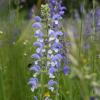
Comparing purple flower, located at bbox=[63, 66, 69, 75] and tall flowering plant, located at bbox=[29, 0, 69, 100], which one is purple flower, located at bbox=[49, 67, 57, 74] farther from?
purple flower, located at bbox=[63, 66, 69, 75]

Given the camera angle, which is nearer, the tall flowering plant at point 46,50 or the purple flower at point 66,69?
the tall flowering plant at point 46,50

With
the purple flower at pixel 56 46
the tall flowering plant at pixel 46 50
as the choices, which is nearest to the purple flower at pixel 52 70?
the tall flowering plant at pixel 46 50

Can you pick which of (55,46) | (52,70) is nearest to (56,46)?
(55,46)

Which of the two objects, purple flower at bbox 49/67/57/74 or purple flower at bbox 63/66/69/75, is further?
purple flower at bbox 63/66/69/75

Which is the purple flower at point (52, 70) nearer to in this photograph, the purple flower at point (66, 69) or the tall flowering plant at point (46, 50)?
the tall flowering plant at point (46, 50)

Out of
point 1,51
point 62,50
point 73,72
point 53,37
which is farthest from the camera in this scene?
point 1,51

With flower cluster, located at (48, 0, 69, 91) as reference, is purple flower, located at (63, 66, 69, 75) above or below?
below

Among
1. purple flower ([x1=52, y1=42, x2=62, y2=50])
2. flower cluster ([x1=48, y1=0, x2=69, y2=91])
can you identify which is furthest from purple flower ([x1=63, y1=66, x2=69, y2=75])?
purple flower ([x1=52, y1=42, x2=62, y2=50])

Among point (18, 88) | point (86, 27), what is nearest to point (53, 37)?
point (18, 88)

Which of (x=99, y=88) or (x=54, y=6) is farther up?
(x=54, y=6)

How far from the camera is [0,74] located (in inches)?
94.7

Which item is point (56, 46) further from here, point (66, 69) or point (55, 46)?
point (66, 69)

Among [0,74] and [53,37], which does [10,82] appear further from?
[53,37]

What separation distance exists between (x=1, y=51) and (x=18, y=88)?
622mm
